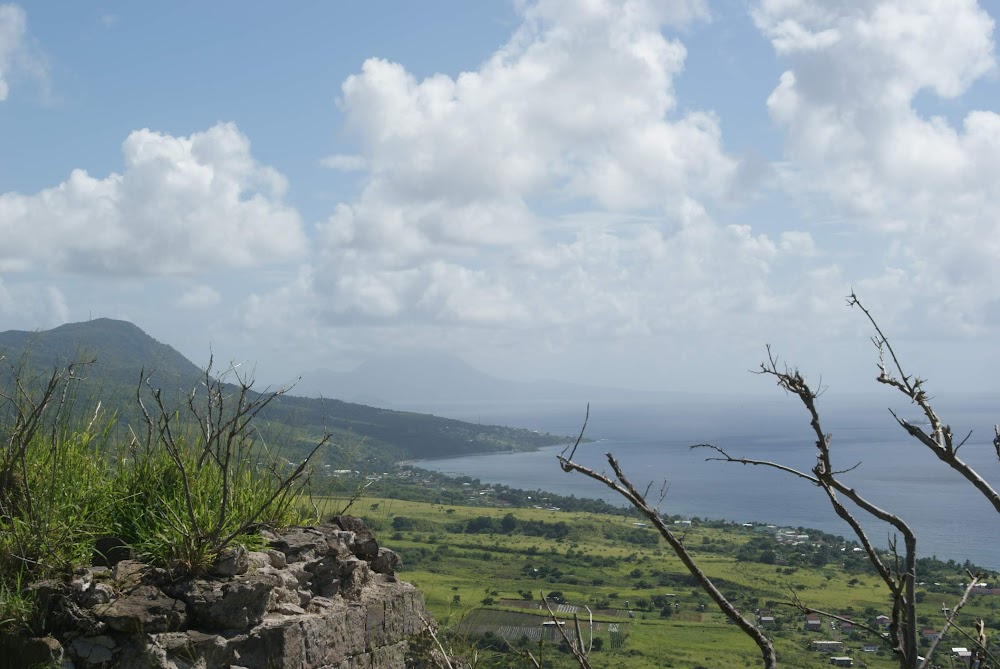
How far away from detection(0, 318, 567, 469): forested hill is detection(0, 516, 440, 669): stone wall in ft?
5.56

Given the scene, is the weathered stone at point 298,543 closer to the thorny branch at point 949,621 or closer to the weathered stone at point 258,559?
the weathered stone at point 258,559

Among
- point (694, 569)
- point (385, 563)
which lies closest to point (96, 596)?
point (385, 563)

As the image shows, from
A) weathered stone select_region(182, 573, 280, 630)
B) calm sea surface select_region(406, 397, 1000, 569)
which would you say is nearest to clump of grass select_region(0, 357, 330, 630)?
weathered stone select_region(182, 573, 280, 630)

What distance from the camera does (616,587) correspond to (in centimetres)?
2366

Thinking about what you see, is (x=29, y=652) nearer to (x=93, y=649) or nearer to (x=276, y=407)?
(x=93, y=649)

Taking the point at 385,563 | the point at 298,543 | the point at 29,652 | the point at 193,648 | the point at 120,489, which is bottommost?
the point at 29,652

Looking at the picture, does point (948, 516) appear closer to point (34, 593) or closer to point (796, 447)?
point (34, 593)

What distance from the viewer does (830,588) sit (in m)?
21.7

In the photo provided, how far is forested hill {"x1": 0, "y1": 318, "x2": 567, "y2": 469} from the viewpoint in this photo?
730cm

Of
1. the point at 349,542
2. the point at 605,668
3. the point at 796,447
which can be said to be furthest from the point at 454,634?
the point at 796,447

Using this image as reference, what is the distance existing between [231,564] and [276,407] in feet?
24.9

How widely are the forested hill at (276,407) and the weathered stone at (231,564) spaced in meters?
1.77

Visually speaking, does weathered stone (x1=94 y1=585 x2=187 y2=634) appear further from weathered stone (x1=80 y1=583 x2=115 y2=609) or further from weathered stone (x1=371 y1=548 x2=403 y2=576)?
weathered stone (x1=371 y1=548 x2=403 y2=576)

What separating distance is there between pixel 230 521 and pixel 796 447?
95.5m
